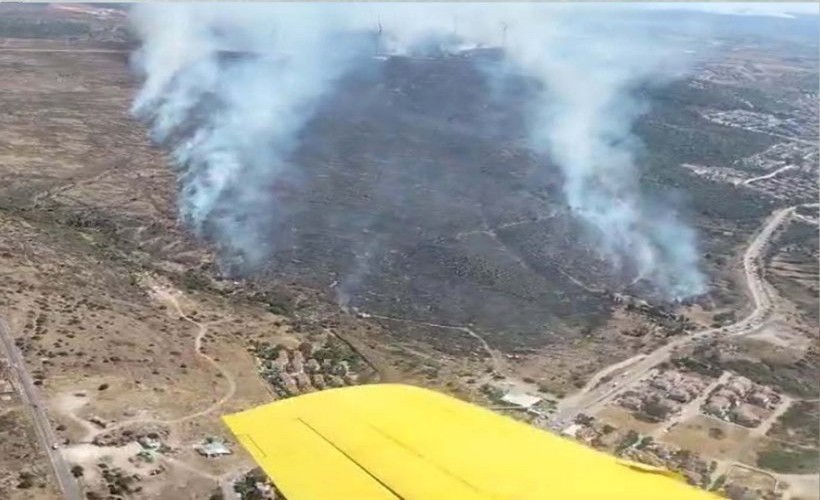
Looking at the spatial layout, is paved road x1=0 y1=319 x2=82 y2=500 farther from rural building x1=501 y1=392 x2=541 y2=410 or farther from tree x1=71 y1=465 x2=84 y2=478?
rural building x1=501 y1=392 x2=541 y2=410

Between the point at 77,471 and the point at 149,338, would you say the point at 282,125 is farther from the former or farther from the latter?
the point at 77,471

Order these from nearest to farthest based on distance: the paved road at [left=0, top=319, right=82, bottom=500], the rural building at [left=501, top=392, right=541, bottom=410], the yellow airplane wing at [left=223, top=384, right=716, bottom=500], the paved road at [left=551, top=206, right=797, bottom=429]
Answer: the yellow airplane wing at [left=223, top=384, right=716, bottom=500], the paved road at [left=0, top=319, right=82, bottom=500], the rural building at [left=501, top=392, right=541, bottom=410], the paved road at [left=551, top=206, right=797, bottom=429]

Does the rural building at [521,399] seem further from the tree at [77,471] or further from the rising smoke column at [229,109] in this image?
the rising smoke column at [229,109]

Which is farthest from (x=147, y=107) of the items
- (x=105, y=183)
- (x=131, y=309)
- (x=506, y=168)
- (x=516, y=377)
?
(x=516, y=377)

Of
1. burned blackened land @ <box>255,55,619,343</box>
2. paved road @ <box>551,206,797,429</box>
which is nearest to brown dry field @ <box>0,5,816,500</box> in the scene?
paved road @ <box>551,206,797,429</box>

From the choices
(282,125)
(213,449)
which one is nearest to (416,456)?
(213,449)
